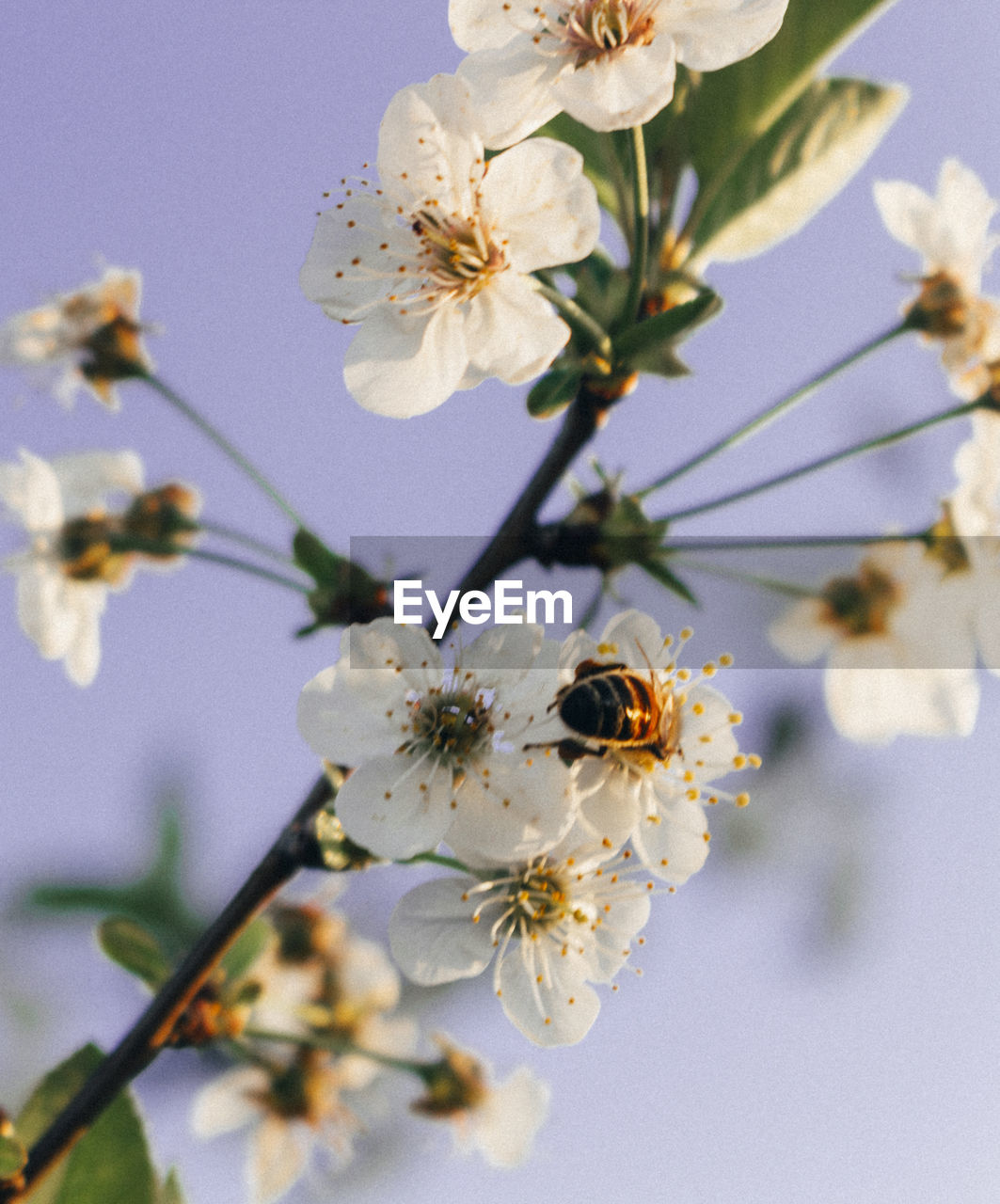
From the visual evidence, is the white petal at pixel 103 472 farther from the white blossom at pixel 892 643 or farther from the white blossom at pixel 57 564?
the white blossom at pixel 892 643

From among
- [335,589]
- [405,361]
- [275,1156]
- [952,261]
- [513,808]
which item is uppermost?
[952,261]

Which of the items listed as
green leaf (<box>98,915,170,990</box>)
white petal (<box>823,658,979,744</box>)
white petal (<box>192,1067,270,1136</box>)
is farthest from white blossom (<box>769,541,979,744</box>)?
white petal (<box>192,1067,270,1136</box>)

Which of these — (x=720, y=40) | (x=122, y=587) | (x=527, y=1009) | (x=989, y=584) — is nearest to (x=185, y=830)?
(x=122, y=587)

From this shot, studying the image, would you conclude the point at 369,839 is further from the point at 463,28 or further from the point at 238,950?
the point at 463,28

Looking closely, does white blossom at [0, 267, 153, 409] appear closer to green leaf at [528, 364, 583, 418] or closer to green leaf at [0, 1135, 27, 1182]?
green leaf at [528, 364, 583, 418]

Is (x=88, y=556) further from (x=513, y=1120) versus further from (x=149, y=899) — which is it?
(x=513, y=1120)

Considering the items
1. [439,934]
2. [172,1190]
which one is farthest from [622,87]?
[172,1190]
